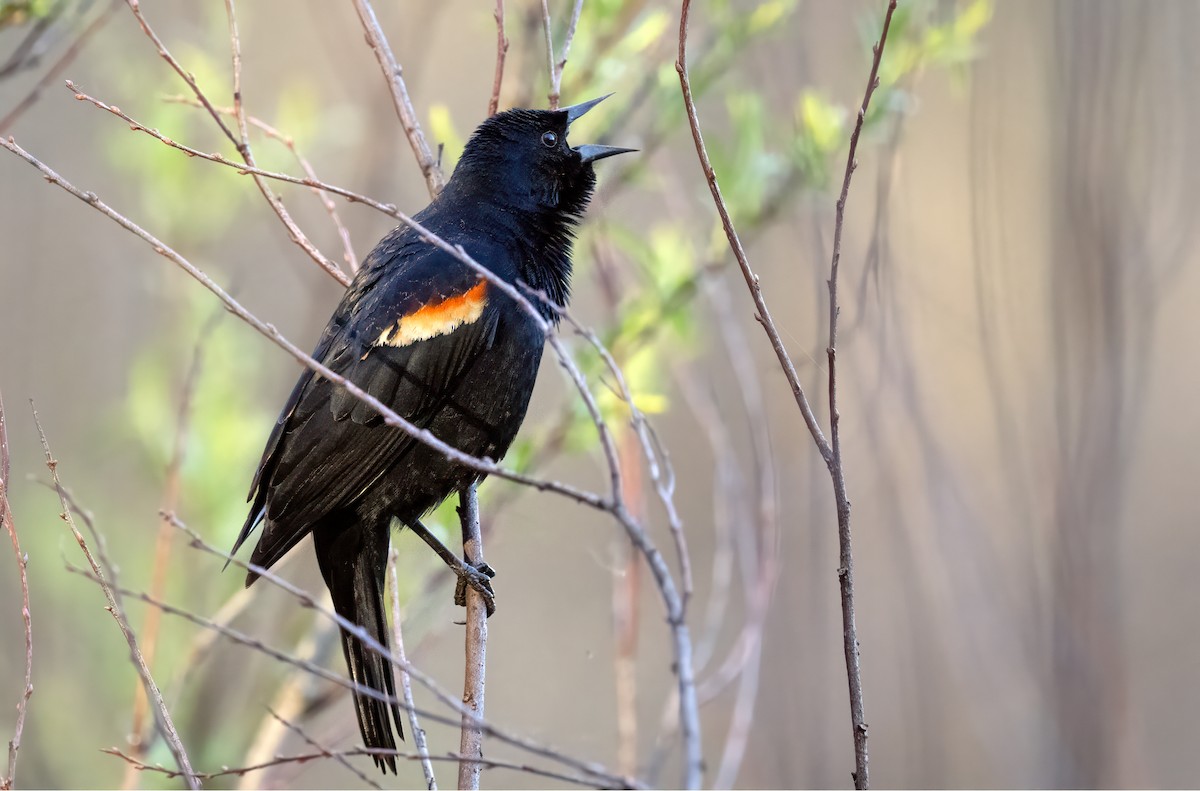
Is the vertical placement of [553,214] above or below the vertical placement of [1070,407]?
above

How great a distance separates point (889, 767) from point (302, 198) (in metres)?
3.66

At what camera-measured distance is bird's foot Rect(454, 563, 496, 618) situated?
8.13ft

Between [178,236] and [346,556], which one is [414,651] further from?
[178,236]

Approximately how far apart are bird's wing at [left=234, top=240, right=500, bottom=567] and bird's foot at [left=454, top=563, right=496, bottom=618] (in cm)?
32

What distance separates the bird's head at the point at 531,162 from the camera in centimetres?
269

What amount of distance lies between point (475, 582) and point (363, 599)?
0.90 feet

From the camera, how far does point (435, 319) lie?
7.89ft

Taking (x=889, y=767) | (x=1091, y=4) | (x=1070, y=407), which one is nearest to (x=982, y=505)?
(x=889, y=767)

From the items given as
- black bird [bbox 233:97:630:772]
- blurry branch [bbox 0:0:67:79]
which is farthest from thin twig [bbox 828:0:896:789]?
blurry branch [bbox 0:0:67:79]

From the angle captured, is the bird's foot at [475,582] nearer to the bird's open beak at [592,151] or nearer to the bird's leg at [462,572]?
the bird's leg at [462,572]

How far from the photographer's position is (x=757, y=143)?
10.2 feet

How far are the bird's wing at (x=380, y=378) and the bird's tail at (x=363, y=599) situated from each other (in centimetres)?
16

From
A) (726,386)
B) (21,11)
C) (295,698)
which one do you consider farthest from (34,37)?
(726,386)

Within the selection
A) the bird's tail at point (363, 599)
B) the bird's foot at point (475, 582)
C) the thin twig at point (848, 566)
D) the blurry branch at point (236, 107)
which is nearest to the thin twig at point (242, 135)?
the blurry branch at point (236, 107)
